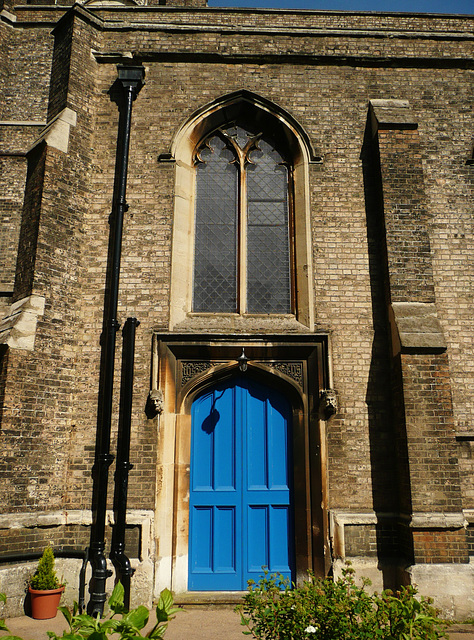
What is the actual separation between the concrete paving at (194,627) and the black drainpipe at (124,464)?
0.69 meters

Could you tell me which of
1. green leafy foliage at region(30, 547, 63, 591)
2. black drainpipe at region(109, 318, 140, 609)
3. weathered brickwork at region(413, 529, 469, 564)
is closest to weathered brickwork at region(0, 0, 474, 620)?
weathered brickwork at region(413, 529, 469, 564)

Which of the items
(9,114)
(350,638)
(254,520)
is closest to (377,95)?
(9,114)

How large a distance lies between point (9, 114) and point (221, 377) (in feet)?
17.9

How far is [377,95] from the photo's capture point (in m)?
8.00

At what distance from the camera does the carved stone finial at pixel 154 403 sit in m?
6.41

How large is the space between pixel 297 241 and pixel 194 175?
6.53 feet

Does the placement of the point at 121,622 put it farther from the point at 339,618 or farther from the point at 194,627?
the point at 194,627

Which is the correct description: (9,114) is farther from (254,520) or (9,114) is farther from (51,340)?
(254,520)

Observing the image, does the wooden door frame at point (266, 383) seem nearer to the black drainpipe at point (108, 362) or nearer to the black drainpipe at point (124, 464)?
the black drainpipe at point (124, 464)

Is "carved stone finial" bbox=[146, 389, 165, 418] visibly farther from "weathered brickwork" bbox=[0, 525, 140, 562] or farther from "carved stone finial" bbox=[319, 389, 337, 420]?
"carved stone finial" bbox=[319, 389, 337, 420]

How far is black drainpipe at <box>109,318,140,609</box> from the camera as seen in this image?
19.5 ft

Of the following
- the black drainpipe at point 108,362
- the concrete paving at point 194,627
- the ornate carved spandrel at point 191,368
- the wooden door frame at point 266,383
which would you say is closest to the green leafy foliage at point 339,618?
the concrete paving at point 194,627

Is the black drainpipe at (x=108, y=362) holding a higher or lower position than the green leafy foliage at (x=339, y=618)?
higher

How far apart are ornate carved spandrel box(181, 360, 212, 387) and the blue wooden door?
1.12ft
